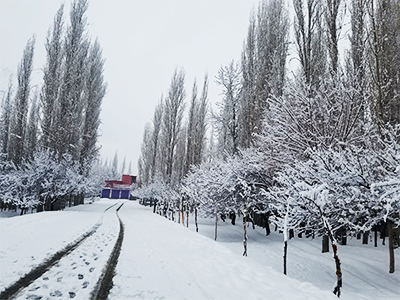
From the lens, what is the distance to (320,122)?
9977 millimetres

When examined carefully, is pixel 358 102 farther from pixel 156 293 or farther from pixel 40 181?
pixel 40 181

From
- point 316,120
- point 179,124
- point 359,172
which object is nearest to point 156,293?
point 359,172

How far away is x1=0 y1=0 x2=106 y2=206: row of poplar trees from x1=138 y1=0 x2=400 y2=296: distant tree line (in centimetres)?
1308

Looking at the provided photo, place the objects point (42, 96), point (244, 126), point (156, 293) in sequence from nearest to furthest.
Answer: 1. point (156, 293)
2. point (244, 126)
3. point (42, 96)

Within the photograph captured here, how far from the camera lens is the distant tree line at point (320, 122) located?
6.38 m

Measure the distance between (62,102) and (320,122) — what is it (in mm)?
21184

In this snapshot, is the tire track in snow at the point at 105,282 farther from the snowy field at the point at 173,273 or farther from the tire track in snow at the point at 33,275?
the tire track in snow at the point at 33,275

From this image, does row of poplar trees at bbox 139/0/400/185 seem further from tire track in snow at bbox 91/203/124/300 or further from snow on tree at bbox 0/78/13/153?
snow on tree at bbox 0/78/13/153

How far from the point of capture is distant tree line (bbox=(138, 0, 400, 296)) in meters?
6.38

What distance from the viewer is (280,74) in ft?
55.4

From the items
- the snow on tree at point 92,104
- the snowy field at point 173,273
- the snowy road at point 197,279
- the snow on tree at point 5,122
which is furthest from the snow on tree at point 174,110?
the snowy road at point 197,279

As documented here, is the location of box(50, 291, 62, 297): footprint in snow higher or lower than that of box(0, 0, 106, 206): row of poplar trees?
lower

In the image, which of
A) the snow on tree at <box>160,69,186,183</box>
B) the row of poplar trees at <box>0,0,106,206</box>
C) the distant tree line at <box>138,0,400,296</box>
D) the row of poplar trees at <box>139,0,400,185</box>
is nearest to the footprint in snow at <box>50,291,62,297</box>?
the distant tree line at <box>138,0,400,296</box>

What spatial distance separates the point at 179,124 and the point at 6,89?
21829mm
